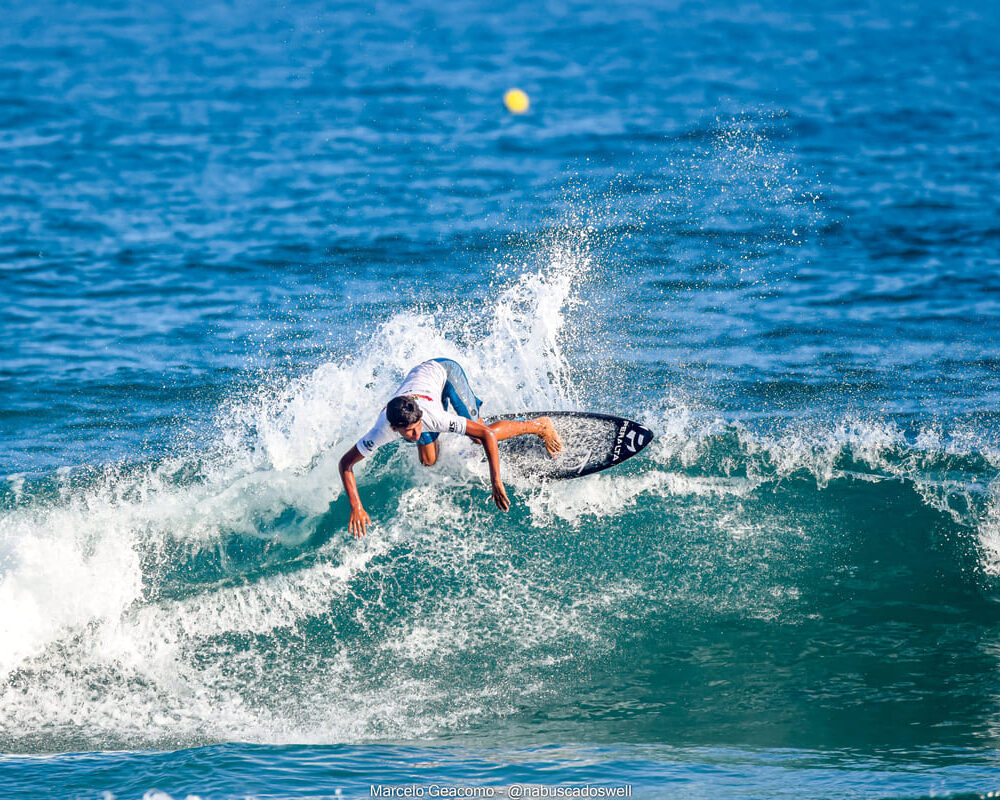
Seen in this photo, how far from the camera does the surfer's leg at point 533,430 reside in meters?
9.16

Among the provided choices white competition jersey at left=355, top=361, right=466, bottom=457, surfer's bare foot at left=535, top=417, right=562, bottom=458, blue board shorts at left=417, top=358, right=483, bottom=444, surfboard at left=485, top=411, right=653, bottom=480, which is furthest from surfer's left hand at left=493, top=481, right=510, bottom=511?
surfboard at left=485, top=411, right=653, bottom=480

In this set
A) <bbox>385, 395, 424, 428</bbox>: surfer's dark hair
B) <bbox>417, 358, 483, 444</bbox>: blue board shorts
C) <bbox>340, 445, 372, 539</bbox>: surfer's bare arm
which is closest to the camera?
<bbox>385, 395, 424, 428</bbox>: surfer's dark hair

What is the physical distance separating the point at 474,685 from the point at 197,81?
29012 mm

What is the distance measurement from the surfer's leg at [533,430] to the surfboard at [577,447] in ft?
0.32

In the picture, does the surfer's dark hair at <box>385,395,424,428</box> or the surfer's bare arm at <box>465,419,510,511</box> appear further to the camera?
the surfer's bare arm at <box>465,419,510,511</box>

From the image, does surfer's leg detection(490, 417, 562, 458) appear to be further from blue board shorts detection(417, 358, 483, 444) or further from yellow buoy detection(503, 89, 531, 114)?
yellow buoy detection(503, 89, 531, 114)

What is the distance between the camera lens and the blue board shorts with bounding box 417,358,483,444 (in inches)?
368

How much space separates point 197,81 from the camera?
33.3 meters

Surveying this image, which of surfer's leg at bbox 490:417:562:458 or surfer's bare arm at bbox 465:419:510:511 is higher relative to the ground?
surfer's leg at bbox 490:417:562:458

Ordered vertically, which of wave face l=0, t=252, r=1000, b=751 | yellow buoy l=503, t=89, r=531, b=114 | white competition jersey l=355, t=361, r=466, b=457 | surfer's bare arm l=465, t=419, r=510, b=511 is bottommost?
wave face l=0, t=252, r=1000, b=751

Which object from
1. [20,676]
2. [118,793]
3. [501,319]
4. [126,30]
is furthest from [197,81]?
[118,793]

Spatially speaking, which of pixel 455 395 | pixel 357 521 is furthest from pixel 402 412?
pixel 455 395

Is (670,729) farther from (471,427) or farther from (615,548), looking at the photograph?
(471,427)

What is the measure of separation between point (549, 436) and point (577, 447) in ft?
1.12
